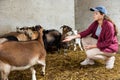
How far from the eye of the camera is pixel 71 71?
15.3 ft

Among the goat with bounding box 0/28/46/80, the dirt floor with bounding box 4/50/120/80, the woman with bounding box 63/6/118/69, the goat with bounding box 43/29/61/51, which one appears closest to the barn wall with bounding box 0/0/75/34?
the goat with bounding box 43/29/61/51

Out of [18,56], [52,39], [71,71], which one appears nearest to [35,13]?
[52,39]

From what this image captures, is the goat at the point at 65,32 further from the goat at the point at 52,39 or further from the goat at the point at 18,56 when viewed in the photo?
the goat at the point at 18,56

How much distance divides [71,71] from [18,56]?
115 centimetres

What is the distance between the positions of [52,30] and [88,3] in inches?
50.3

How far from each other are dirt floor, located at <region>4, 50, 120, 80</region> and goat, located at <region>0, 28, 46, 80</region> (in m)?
0.45

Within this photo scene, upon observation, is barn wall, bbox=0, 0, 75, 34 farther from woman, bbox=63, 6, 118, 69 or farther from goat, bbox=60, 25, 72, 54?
woman, bbox=63, 6, 118, 69

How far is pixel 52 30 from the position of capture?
6.05 meters

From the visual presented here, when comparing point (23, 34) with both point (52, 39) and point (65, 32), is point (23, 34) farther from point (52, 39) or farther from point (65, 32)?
point (65, 32)

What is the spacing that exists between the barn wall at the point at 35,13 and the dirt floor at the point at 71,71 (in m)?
1.22

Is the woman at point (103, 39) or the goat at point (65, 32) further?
the goat at point (65, 32)

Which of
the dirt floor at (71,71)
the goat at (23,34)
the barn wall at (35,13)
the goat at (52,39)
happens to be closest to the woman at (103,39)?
the dirt floor at (71,71)

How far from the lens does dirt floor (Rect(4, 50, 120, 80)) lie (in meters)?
4.41

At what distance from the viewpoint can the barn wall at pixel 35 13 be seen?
6117mm
